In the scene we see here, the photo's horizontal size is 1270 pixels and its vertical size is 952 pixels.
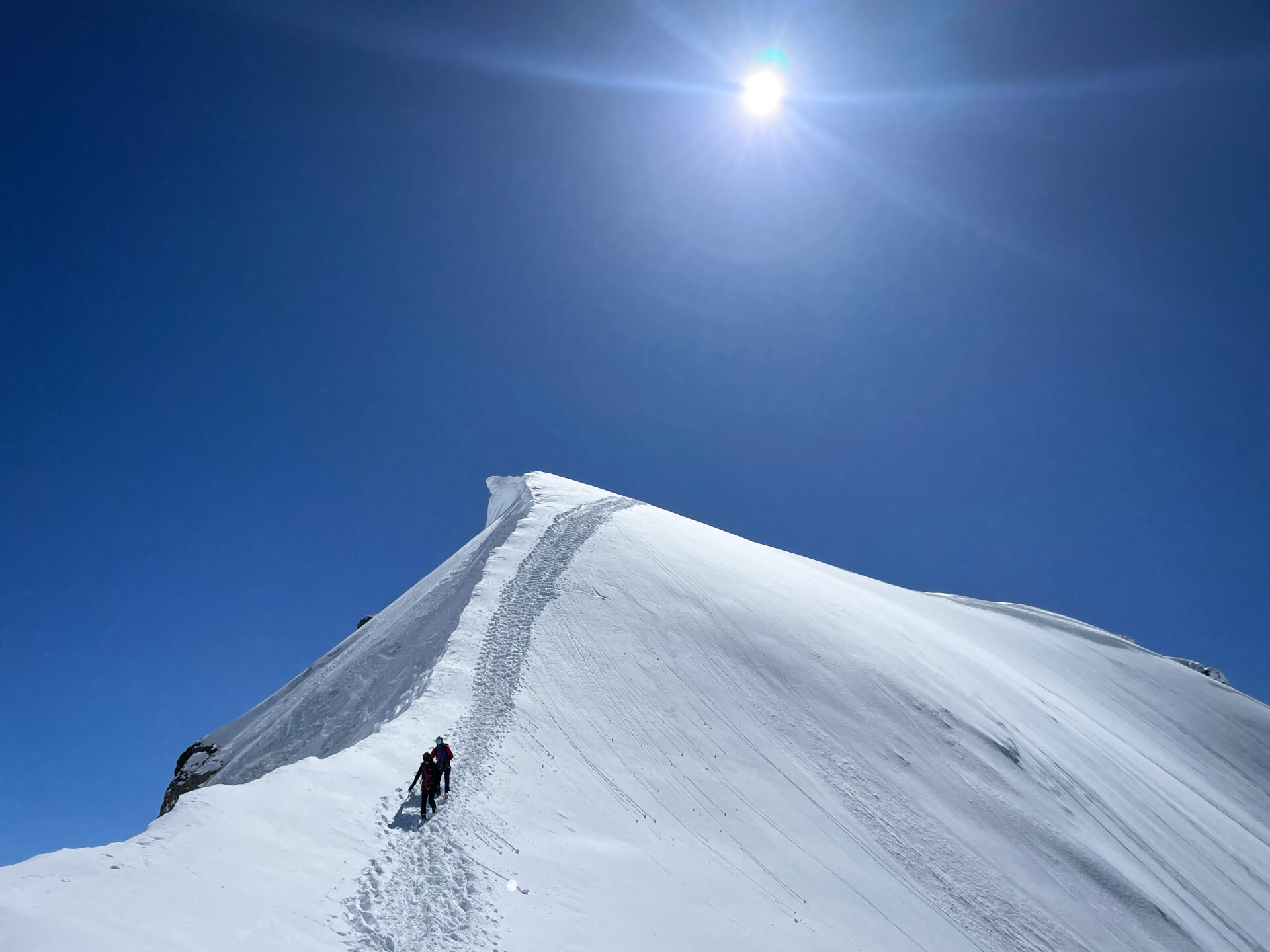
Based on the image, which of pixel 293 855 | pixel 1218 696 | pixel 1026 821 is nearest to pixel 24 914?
pixel 293 855

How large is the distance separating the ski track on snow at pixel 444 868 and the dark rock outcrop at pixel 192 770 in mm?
14969

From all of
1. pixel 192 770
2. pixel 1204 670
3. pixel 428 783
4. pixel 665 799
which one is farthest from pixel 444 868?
pixel 1204 670

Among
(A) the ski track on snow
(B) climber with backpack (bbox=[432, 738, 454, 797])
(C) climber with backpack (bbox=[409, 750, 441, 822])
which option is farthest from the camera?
(B) climber with backpack (bbox=[432, 738, 454, 797])

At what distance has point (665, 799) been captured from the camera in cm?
1477

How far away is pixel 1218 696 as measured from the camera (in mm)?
38938

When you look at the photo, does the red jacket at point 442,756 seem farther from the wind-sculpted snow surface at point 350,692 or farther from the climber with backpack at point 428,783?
the wind-sculpted snow surface at point 350,692

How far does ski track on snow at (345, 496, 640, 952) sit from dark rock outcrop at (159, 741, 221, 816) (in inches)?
589

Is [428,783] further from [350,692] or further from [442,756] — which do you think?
[350,692]

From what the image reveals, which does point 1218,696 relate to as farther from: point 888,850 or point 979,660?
point 888,850

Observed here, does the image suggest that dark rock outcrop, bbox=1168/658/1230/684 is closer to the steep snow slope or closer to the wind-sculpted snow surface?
the steep snow slope

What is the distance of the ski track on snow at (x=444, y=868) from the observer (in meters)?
8.73

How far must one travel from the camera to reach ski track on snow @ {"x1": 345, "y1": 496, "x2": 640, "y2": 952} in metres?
8.73

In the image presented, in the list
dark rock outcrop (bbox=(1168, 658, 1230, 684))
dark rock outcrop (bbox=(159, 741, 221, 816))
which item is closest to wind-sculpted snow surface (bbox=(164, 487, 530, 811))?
dark rock outcrop (bbox=(159, 741, 221, 816))

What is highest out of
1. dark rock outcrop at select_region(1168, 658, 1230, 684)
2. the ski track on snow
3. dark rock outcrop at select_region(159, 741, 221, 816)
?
dark rock outcrop at select_region(1168, 658, 1230, 684)
